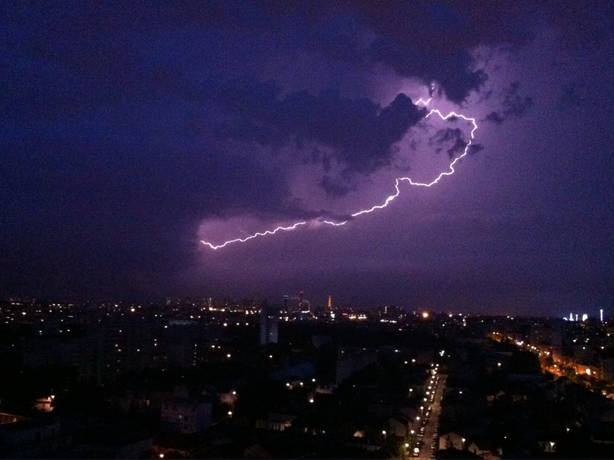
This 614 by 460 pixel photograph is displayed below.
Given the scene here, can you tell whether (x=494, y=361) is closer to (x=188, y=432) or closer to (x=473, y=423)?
(x=473, y=423)

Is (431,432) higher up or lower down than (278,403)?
lower down

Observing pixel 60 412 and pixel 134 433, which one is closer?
pixel 134 433

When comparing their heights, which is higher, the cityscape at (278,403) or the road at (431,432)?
the cityscape at (278,403)

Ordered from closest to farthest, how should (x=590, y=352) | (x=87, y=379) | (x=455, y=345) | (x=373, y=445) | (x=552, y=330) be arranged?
1. (x=373, y=445)
2. (x=87, y=379)
3. (x=590, y=352)
4. (x=455, y=345)
5. (x=552, y=330)

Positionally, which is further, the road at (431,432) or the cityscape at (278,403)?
the road at (431,432)

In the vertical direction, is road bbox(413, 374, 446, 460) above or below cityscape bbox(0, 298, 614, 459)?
below

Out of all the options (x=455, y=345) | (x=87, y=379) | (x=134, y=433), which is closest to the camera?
(x=134, y=433)

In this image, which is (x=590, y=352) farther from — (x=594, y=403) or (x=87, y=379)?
(x=87, y=379)

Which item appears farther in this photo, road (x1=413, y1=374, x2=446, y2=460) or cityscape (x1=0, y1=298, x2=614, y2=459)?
road (x1=413, y1=374, x2=446, y2=460)

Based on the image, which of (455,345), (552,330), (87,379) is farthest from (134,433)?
(552,330)
